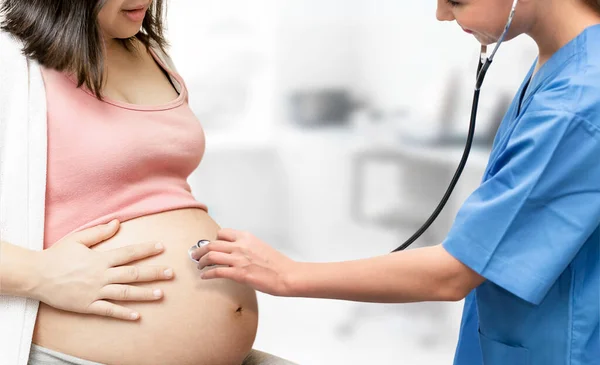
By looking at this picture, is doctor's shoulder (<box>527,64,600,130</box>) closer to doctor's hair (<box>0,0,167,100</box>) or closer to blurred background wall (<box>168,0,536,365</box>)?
doctor's hair (<box>0,0,167,100</box>)

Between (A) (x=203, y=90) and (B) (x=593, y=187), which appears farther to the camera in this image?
(A) (x=203, y=90)

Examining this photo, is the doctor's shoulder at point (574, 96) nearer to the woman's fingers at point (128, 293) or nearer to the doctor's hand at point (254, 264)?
the doctor's hand at point (254, 264)

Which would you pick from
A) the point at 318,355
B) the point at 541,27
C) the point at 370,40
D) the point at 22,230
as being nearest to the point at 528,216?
the point at 541,27

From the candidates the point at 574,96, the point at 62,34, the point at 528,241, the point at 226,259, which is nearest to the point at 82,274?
the point at 226,259

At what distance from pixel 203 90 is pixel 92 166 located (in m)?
1.71

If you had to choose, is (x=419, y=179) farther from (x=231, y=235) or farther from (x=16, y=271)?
(x=16, y=271)

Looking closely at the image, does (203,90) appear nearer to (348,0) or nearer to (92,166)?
(348,0)

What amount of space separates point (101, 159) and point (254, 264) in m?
0.31

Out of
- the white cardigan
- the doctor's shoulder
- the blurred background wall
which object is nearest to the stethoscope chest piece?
the white cardigan

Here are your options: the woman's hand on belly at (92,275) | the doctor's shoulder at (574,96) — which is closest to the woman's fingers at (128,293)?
the woman's hand on belly at (92,275)

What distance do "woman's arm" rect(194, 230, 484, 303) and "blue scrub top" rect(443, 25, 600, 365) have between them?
0.12ft

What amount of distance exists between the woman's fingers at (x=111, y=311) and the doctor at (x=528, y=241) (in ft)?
0.45

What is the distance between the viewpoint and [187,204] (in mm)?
1217

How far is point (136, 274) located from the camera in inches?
41.6
